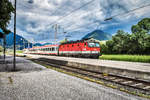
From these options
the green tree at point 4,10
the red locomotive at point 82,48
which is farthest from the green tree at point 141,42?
the green tree at point 4,10

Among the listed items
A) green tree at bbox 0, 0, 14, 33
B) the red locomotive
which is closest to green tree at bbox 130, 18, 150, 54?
the red locomotive

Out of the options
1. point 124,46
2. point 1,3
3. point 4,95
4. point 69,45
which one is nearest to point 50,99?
point 4,95

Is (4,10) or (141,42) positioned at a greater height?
(4,10)

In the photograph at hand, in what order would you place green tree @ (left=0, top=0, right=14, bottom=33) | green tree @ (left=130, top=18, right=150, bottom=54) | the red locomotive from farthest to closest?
1. green tree @ (left=130, top=18, right=150, bottom=54)
2. the red locomotive
3. green tree @ (left=0, top=0, right=14, bottom=33)

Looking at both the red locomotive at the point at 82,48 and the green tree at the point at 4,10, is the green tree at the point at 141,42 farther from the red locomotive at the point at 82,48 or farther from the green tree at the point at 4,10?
the green tree at the point at 4,10

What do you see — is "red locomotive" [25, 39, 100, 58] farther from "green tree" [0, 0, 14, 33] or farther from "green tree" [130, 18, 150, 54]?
"green tree" [0, 0, 14, 33]

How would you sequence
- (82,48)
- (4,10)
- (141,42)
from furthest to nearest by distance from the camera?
(141,42)
(82,48)
(4,10)

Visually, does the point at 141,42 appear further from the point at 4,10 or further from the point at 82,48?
the point at 4,10

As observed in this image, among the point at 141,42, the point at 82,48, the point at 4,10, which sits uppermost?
the point at 4,10

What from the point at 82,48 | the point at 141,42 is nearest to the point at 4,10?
the point at 82,48

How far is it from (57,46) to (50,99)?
2892 cm

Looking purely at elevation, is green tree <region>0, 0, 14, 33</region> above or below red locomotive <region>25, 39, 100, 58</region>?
above

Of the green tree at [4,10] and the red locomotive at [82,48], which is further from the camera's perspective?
the red locomotive at [82,48]

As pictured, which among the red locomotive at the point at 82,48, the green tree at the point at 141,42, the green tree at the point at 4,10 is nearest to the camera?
the green tree at the point at 4,10
